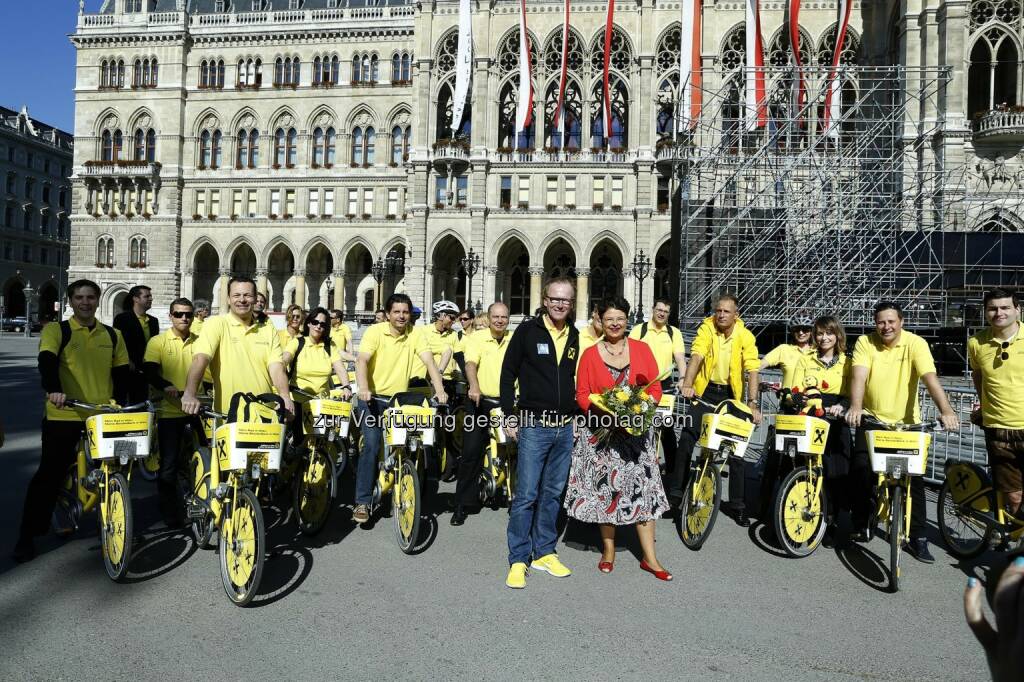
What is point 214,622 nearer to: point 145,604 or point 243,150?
point 145,604

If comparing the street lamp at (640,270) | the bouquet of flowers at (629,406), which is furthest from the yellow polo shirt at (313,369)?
the street lamp at (640,270)

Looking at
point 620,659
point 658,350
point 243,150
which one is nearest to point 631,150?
point 243,150

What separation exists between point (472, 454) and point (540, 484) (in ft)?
5.42

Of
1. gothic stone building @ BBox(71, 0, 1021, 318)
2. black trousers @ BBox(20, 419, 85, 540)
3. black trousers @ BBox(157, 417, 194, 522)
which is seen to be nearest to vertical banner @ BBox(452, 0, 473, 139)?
gothic stone building @ BBox(71, 0, 1021, 318)

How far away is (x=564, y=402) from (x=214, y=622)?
8.24 ft

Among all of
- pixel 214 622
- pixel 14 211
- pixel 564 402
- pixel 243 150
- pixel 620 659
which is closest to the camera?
pixel 620 659

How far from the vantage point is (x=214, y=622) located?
374 centimetres

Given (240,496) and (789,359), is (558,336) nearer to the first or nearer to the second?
(240,496)

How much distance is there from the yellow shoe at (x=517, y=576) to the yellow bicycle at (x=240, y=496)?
1.57 metres

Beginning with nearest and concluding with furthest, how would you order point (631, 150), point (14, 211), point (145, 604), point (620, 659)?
point (620, 659)
point (145, 604)
point (631, 150)
point (14, 211)

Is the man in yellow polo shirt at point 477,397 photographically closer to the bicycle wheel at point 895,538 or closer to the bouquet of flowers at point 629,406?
the bouquet of flowers at point 629,406

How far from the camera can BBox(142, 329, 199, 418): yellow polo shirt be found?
5.70 m

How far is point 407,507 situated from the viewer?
201 inches

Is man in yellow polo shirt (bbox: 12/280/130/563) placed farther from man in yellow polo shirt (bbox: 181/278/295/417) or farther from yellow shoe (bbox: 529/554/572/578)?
yellow shoe (bbox: 529/554/572/578)
